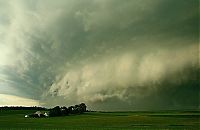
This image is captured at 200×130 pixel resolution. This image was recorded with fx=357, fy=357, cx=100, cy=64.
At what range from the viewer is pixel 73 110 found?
185250 mm

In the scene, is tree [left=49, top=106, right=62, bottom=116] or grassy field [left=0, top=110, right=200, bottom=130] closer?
grassy field [left=0, top=110, right=200, bottom=130]

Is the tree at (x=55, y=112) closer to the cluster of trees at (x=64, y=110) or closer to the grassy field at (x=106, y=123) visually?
the cluster of trees at (x=64, y=110)

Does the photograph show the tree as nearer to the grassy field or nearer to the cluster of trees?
the cluster of trees

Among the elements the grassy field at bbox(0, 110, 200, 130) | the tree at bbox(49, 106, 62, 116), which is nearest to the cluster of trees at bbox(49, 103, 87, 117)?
the tree at bbox(49, 106, 62, 116)

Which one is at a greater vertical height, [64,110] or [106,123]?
[64,110]

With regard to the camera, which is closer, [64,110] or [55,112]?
[55,112]

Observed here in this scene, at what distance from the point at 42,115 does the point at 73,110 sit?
33.2 m

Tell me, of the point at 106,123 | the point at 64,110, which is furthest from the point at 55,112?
the point at 106,123

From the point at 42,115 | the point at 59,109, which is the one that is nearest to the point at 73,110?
the point at 59,109

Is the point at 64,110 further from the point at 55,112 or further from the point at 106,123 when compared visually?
the point at 106,123

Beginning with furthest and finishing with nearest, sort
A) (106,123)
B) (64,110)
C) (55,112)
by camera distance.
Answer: (64,110) → (55,112) → (106,123)

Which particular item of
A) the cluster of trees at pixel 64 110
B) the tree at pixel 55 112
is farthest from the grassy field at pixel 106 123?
the cluster of trees at pixel 64 110

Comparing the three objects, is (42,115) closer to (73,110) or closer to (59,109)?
(59,109)

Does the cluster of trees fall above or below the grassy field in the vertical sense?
above
